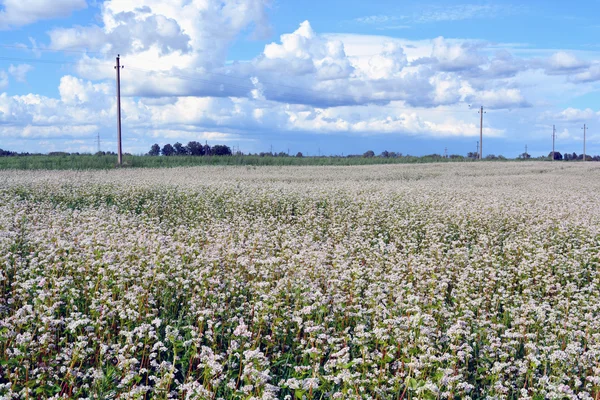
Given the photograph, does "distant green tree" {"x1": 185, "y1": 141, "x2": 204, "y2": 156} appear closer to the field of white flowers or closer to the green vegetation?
the green vegetation

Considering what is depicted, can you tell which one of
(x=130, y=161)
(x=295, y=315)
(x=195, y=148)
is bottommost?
(x=295, y=315)

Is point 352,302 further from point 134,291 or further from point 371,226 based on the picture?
point 371,226

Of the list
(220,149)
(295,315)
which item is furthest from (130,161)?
(295,315)

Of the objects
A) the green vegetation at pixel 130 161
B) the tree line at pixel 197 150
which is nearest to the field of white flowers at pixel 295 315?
the green vegetation at pixel 130 161

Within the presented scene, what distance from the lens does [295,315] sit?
5934 mm

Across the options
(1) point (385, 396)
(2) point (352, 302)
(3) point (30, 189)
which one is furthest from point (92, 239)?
(3) point (30, 189)

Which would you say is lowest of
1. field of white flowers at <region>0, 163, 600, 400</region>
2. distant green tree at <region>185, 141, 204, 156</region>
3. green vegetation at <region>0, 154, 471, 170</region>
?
field of white flowers at <region>0, 163, 600, 400</region>

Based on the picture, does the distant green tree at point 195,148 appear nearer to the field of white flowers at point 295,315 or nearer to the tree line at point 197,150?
the tree line at point 197,150

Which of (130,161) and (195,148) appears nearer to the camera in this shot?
(130,161)

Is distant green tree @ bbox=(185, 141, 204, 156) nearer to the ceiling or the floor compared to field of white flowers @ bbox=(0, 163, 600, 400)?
nearer to the ceiling

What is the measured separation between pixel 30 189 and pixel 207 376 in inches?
714

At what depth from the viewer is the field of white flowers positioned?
4629 mm

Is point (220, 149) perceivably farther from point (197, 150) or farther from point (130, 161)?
point (130, 161)

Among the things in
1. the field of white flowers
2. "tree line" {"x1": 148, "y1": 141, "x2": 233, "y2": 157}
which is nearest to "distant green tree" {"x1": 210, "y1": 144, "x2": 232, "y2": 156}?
"tree line" {"x1": 148, "y1": 141, "x2": 233, "y2": 157}
